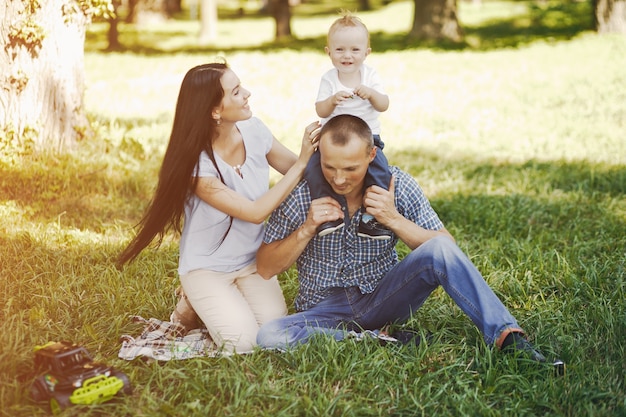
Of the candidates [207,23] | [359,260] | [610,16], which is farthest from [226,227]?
[207,23]

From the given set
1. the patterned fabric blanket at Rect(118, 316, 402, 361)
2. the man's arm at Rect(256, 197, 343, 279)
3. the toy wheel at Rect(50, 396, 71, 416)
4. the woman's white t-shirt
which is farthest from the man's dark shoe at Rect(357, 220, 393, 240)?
the toy wheel at Rect(50, 396, 71, 416)

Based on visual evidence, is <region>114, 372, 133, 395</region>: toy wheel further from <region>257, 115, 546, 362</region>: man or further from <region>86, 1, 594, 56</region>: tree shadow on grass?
<region>86, 1, 594, 56</region>: tree shadow on grass

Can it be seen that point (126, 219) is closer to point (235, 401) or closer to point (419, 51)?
point (235, 401)

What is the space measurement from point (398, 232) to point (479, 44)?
1619 centimetres

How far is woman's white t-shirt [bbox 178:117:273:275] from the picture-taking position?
409 centimetres

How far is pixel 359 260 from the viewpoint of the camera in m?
3.97

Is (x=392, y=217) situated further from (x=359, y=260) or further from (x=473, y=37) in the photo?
(x=473, y=37)

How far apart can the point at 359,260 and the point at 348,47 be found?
134 cm

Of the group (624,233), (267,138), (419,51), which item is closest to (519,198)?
(624,233)

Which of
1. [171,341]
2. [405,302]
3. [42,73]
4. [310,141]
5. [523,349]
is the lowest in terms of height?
[171,341]

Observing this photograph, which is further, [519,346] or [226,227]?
[226,227]

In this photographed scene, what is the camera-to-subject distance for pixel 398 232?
149 inches

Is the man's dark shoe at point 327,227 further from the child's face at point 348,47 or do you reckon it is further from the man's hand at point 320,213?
the child's face at point 348,47

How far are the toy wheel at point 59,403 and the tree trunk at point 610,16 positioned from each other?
18.1m
